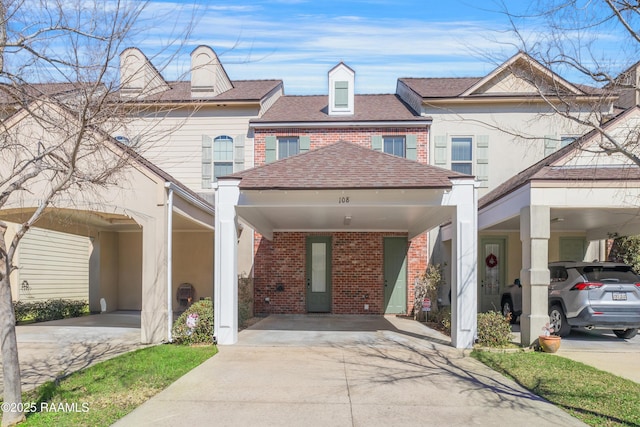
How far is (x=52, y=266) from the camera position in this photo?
1850 centimetres

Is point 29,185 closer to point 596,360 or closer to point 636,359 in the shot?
point 596,360

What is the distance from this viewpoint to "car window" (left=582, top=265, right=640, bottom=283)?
1144cm

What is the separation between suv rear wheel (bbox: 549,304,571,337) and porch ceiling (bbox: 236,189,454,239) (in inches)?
129

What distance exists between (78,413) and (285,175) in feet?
20.6

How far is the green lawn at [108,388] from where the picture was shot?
19.2 feet

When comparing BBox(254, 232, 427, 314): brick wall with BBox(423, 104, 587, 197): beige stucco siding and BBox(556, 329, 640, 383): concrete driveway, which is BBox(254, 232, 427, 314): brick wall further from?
BBox(556, 329, 640, 383): concrete driveway

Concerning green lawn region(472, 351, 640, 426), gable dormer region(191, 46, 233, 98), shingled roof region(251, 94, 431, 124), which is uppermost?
gable dormer region(191, 46, 233, 98)

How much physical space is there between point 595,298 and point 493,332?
243cm

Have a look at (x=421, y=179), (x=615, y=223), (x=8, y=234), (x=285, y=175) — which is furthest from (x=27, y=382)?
(x=615, y=223)

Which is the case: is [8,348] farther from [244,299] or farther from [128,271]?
[128,271]

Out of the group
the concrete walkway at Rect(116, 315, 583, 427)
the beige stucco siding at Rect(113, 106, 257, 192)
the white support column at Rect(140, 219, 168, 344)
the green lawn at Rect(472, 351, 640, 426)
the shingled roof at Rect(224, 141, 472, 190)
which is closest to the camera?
the concrete walkway at Rect(116, 315, 583, 427)

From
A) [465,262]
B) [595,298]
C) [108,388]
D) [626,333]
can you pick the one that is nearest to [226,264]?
[108,388]

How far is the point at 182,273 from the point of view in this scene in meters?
18.0

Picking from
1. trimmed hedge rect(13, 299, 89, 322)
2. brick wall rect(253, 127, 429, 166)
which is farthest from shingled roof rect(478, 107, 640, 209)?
trimmed hedge rect(13, 299, 89, 322)
